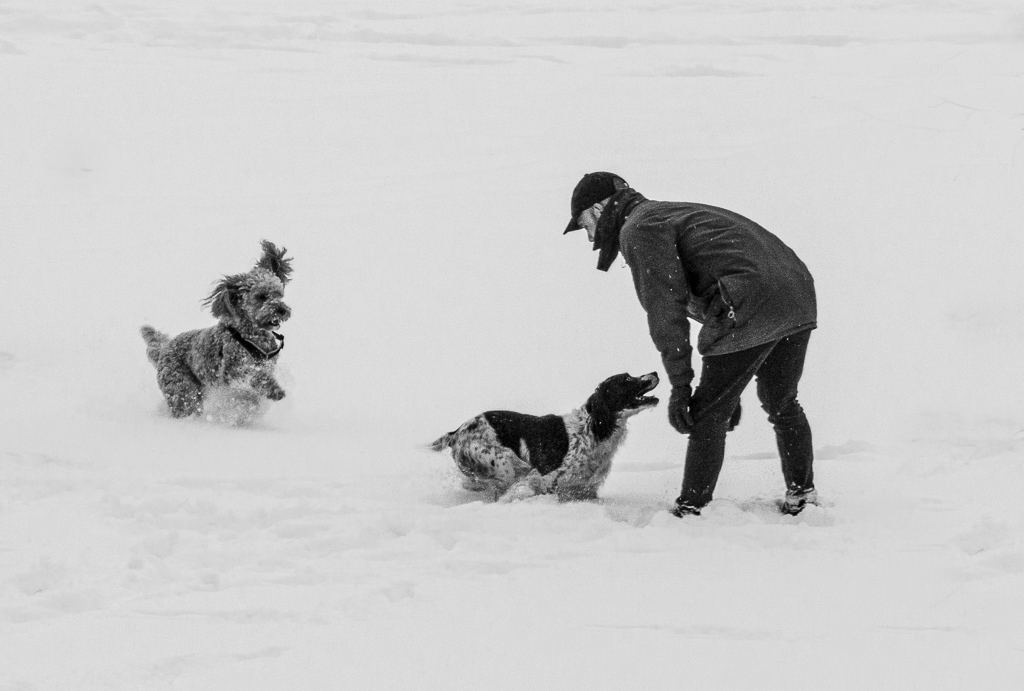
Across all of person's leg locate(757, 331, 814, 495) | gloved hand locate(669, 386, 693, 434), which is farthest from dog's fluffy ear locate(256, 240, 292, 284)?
person's leg locate(757, 331, 814, 495)

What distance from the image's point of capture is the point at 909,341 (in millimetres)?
7398

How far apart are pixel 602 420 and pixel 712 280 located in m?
1.01

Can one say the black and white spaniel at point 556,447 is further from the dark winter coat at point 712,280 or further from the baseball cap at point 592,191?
the baseball cap at point 592,191

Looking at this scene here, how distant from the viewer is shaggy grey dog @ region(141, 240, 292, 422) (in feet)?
21.4

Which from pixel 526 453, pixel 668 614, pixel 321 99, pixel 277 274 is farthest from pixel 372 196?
pixel 668 614

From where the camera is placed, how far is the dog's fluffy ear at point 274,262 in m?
6.90

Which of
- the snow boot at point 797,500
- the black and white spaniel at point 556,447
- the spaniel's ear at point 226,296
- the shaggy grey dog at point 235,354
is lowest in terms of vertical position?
the snow boot at point 797,500

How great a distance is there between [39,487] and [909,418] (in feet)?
16.4

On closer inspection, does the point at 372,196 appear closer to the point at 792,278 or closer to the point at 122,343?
the point at 122,343

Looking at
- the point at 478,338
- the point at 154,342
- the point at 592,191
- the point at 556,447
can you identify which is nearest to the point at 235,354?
the point at 154,342

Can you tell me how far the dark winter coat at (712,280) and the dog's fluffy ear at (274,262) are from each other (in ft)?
11.4

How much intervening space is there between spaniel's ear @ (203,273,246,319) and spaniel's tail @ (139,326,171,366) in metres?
0.64

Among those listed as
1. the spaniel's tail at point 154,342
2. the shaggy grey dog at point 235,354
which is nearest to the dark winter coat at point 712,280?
the shaggy grey dog at point 235,354

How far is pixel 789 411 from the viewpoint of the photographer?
14.4 feet
